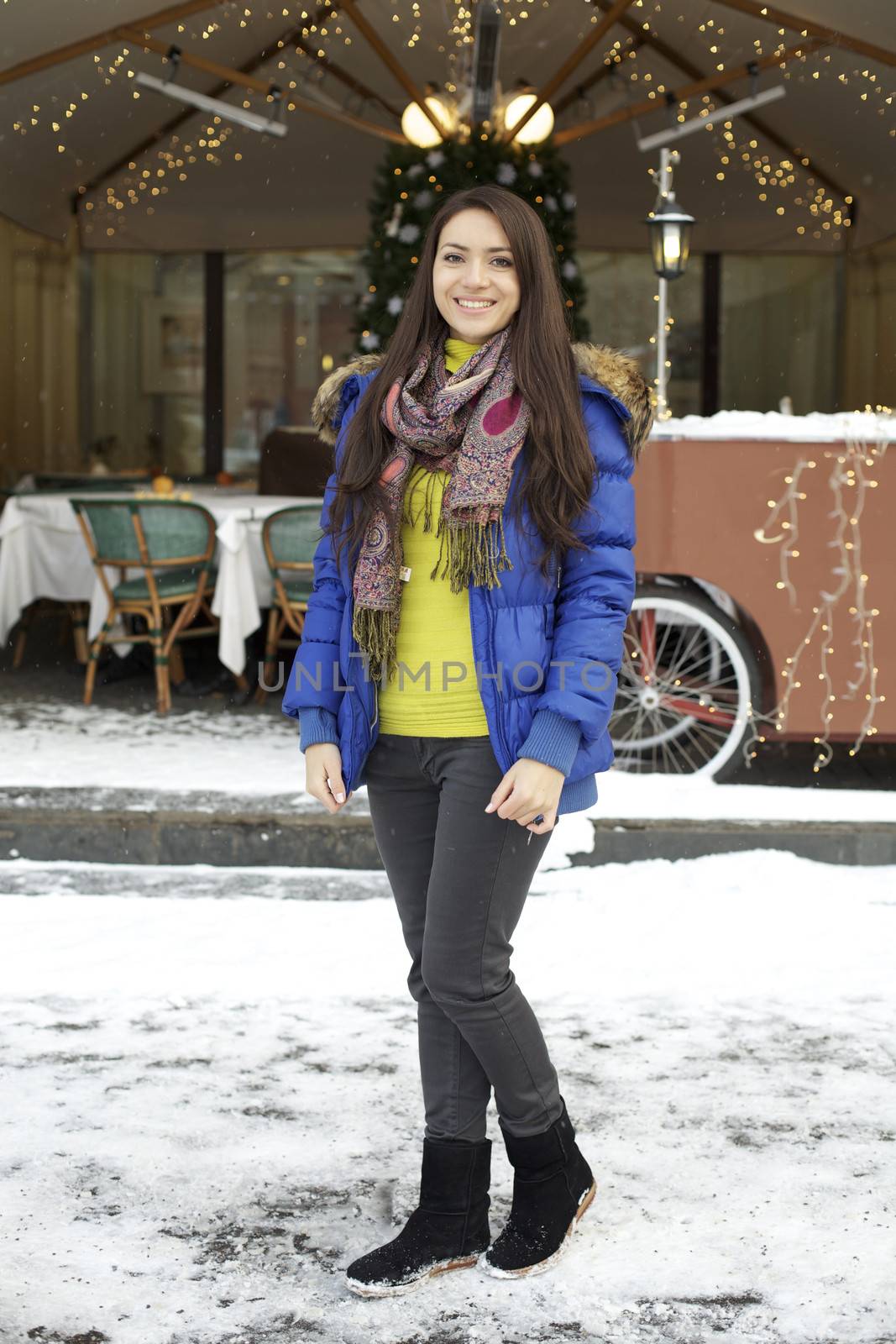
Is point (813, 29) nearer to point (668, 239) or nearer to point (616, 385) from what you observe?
point (668, 239)

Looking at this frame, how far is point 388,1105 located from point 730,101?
31.7 ft

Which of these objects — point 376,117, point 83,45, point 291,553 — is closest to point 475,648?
point 291,553

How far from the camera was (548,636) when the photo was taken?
2420mm

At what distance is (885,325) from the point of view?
13.3 m

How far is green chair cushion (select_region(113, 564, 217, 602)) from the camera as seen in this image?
23.1ft

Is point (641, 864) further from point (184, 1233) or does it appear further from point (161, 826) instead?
point (184, 1233)

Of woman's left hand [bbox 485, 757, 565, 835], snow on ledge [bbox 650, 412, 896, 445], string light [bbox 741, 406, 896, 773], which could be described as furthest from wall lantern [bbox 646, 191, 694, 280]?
woman's left hand [bbox 485, 757, 565, 835]

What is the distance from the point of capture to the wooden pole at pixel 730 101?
10398 millimetres

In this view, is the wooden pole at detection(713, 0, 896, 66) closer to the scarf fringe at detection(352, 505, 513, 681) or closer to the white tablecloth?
the white tablecloth

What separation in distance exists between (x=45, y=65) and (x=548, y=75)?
11.6 feet

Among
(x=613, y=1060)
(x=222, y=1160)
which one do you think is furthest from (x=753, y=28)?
(x=222, y=1160)

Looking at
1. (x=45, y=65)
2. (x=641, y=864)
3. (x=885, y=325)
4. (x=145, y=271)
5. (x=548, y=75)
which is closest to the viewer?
(x=641, y=864)

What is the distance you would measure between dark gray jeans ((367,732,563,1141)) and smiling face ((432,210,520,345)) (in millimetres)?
654

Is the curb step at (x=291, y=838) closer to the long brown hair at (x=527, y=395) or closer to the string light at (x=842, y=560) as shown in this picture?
the string light at (x=842, y=560)
